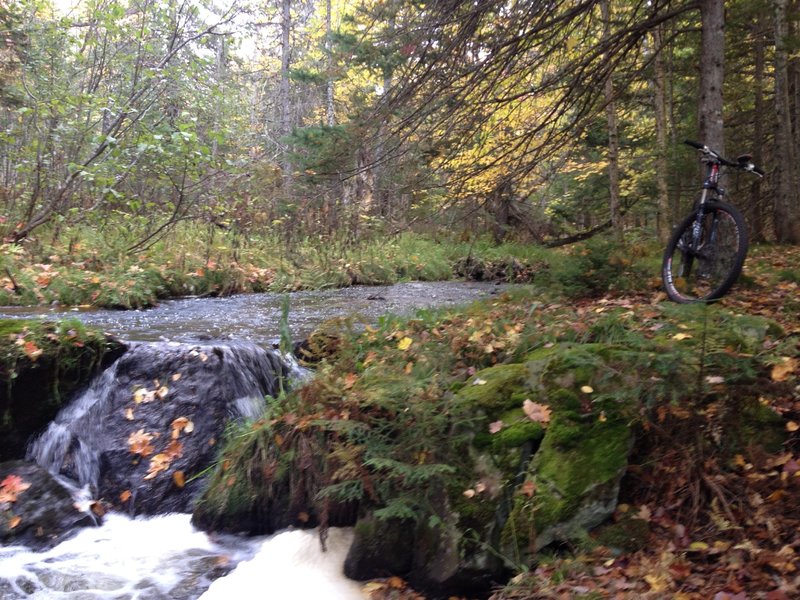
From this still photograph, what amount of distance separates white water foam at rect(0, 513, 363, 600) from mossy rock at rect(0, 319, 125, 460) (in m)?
1.32

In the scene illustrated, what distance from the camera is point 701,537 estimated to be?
2.93 metres

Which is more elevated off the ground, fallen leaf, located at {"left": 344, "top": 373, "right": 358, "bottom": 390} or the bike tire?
the bike tire

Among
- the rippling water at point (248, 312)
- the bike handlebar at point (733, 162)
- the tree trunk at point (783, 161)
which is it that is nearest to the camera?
the bike handlebar at point (733, 162)

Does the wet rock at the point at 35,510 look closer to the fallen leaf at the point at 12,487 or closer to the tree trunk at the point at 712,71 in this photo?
the fallen leaf at the point at 12,487

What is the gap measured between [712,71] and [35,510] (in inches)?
269

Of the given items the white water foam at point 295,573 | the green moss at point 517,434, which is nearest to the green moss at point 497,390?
the green moss at point 517,434

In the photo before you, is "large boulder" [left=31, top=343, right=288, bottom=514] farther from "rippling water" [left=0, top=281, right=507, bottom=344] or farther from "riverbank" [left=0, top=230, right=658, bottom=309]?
"riverbank" [left=0, top=230, right=658, bottom=309]

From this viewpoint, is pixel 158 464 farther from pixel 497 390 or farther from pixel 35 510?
pixel 497 390

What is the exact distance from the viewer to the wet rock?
4.09 metres

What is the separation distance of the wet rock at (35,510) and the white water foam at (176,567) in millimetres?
97

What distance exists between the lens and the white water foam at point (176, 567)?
11.6 ft

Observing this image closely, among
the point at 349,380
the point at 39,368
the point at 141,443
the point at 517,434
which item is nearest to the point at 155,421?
the point at 141,443

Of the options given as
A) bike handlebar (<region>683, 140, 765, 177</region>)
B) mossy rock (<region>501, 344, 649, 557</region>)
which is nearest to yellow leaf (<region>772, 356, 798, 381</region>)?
mossy rock (<region>501, 344, 649, 557</region>)

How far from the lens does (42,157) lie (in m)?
10.0
